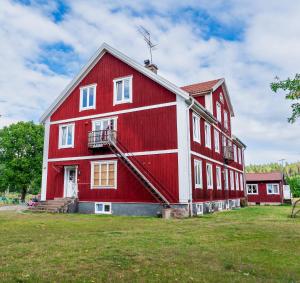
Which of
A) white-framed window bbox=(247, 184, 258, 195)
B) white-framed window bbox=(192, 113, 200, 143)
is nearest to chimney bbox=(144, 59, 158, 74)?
white-framed window bbox=(192, 113, 200, 143)

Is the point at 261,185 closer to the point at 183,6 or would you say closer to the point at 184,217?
the point at 184,217

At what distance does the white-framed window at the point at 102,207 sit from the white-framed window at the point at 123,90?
24.3 ft

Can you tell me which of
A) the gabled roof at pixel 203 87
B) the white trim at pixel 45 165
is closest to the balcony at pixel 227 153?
the gabled roof at pixel 203 87

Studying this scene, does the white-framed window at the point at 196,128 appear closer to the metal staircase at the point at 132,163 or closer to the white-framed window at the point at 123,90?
the metal staircase at the point at 132,163

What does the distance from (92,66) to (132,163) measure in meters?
9.09

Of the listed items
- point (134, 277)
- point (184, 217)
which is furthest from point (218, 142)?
point (134, 277)

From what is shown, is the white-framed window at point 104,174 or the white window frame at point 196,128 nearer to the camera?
the white window frame at point 196,128

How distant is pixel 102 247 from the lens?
7828 millimetres

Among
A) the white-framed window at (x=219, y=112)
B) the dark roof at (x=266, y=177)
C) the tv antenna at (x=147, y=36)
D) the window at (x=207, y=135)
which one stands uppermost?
the tv antenna at (x=147, y=36)

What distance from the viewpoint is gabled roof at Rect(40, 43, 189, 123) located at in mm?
18766

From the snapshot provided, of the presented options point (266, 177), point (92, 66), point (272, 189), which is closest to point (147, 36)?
point (92, 66)

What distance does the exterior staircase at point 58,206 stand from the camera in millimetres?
20469

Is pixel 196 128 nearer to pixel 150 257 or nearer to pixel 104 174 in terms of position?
pixel 104 174

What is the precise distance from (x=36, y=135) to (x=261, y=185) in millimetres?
37187
